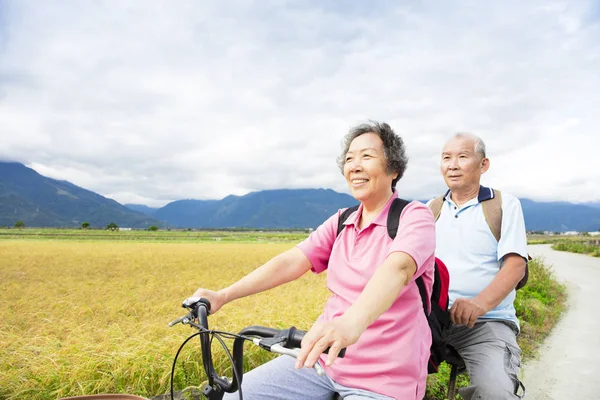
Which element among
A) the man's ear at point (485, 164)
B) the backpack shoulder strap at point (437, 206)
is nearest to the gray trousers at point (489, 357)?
the backpack shoulder strap at point (437, 206)

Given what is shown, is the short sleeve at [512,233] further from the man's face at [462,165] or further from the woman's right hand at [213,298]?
the woman's right hand at [213,298]

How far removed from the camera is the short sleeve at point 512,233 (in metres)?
3.05

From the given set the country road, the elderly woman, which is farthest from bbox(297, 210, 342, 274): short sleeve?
the country road

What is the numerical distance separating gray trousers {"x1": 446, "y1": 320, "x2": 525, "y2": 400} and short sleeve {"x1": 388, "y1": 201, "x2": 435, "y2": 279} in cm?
123

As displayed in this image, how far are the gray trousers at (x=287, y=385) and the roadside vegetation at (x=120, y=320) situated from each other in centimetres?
189

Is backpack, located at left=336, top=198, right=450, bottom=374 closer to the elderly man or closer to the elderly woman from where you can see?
the elderly woman

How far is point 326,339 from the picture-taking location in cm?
147

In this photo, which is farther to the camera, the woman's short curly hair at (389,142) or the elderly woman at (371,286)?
the woman's short curly hair at (389,142)

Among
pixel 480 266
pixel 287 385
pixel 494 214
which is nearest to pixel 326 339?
pixel 287 385

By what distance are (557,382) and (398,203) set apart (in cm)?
408

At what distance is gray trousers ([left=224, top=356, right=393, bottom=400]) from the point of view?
6.95 feet

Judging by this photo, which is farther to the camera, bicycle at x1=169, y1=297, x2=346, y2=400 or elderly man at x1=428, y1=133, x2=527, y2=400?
elderly man at x1=428, y1=133, x2=527, y2=400

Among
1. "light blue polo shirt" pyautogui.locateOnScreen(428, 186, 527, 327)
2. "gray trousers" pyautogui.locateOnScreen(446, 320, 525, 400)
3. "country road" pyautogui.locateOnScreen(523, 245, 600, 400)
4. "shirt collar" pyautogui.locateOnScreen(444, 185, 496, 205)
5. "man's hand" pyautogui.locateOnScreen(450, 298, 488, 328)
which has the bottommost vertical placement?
"country road" pyautogui.locateOnScreen(523, 245, 600, 400)

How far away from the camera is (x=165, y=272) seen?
16.7 m
